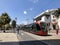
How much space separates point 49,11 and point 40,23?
198 feet

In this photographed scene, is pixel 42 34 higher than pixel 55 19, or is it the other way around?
pixel 55 19

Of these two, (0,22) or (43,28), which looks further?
(0,22)

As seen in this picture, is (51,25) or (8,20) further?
(8,20)

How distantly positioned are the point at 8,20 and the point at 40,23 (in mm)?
85939

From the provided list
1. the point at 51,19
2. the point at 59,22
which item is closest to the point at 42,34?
the point at 59,22

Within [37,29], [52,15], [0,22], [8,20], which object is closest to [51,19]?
A: [52,15]

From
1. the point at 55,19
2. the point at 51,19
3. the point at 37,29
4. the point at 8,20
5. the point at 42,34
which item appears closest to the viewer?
the point at 42,34

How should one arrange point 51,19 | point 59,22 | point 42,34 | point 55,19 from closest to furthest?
point 42,34
point 59,22
point 55,19
point 51,19

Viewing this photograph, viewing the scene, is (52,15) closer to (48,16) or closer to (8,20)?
(48,16)

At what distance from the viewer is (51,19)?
93.2 m

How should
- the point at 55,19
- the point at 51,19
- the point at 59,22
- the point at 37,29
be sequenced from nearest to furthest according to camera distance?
the point at 37,29, the point at 59,22, the point at 55,19, the point at 51,19

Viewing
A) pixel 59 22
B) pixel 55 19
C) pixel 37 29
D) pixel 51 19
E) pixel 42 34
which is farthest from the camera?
pixel 51 19

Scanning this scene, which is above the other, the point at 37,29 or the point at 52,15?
the point at 52,15

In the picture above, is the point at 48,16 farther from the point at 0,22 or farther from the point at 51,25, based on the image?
the point at 0,22
